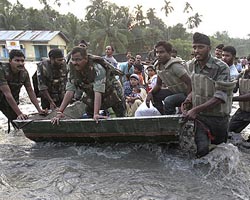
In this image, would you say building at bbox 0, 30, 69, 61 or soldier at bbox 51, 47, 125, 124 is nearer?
soldier at bbox 51, 47, 125, 124

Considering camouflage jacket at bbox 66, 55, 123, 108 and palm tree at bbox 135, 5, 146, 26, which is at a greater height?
palm tree at bbox 135, 5, 146, 26

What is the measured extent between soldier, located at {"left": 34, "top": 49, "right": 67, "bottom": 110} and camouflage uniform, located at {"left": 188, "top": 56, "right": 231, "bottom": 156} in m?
2.47

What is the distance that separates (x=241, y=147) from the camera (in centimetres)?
480

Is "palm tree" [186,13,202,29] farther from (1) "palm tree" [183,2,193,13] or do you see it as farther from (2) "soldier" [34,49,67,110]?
(2) "soldier" [34,49,67,110]

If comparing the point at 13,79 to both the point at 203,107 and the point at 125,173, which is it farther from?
the point at 203,107

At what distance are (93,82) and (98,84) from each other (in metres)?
0.18

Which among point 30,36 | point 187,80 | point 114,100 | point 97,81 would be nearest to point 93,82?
point 97,81

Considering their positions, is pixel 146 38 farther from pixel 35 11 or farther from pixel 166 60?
pixel 166 60

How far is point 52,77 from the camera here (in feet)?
18.4

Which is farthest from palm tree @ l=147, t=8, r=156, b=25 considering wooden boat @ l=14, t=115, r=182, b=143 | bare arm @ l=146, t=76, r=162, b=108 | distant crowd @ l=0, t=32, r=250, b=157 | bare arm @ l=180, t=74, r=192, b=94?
bare arm @ l=180, t=74, r=192, b=94

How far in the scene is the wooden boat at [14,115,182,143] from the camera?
3971 millimetres

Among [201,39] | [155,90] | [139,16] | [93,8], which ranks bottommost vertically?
[155,90]

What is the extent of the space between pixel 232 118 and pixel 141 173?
186 cm

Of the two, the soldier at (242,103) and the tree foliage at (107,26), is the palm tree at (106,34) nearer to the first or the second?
the tree foliage at (107,26)
